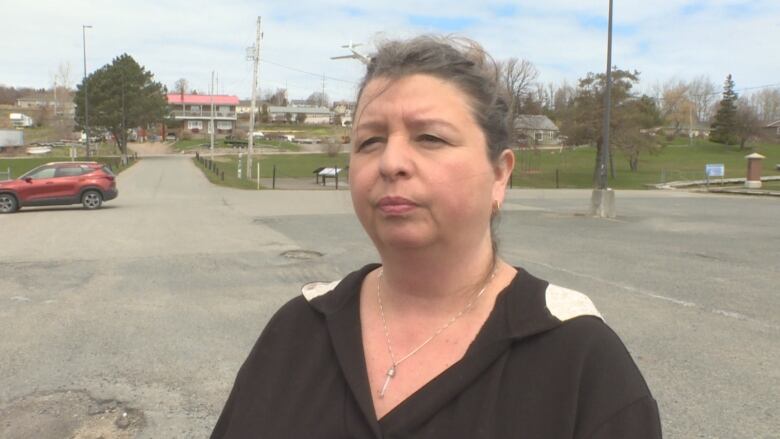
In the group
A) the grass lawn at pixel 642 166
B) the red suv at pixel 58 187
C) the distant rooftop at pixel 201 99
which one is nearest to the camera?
the red suv at pixel 58 187

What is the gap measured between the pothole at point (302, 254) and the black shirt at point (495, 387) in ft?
28.2

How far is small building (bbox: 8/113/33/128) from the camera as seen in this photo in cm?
12424

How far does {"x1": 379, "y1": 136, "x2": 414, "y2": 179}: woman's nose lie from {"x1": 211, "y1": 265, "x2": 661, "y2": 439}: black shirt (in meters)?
0.39

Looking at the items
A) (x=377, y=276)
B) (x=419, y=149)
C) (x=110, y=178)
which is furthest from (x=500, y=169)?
(x=110, y=178)

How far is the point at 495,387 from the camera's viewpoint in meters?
1.25

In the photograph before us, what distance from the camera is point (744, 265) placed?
960 cm

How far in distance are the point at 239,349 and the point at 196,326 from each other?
0.94 meters

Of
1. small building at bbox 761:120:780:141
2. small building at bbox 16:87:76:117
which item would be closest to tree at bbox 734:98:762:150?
small building at bbox 761:120:780:141

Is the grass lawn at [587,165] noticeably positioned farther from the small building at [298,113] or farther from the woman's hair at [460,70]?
the small building at [298,113]

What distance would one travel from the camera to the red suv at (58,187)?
62.6 ft

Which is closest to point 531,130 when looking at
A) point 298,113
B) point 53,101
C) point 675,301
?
point 675,301

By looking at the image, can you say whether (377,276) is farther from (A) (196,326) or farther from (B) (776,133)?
(B) (776,133)

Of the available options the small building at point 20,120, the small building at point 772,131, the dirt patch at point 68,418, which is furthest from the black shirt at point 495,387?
the small building at point 20,120

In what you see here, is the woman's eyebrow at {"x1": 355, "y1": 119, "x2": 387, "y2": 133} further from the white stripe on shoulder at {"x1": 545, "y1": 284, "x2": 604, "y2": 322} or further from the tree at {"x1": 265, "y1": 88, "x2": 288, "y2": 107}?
the tree at {"x1": 265, "y1": 88, "x2": 288, "y2": 107}
